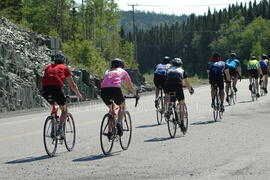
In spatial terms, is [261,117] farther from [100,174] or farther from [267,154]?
[100,174]

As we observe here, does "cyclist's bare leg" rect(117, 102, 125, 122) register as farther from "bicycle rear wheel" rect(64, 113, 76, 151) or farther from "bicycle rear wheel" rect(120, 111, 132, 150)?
"bicycle rear wheel" rect(64, 113, 76, 151)

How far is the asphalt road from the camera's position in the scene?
8320mm

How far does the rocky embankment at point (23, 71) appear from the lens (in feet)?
76.6

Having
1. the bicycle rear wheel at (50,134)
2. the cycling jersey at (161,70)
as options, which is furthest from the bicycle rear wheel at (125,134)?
the cycling jersey at (161,70)

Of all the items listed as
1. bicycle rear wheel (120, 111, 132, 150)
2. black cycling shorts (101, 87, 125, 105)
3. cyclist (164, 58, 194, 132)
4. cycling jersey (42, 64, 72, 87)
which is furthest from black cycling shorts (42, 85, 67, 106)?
cyclist (164, 58, 194, 132)

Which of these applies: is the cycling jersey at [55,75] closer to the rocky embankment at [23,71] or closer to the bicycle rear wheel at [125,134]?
the bicycle rear wheel at [125,134]

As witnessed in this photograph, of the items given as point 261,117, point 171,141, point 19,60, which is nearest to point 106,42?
point 19,60

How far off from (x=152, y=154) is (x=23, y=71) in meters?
16.4

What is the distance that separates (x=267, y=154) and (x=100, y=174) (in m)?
3.34

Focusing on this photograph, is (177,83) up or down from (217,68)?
down

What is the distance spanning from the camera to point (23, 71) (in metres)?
25.6

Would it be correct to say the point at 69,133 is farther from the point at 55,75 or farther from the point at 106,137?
the point at 55,75

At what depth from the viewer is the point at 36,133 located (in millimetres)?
14234

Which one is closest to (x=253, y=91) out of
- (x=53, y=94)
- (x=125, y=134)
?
(x=125, y=134)
